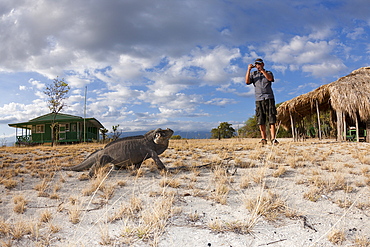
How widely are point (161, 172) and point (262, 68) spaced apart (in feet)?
15.0

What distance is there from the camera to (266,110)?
759 centimetres

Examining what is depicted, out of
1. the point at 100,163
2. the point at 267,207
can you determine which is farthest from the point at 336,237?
the point at 100,163

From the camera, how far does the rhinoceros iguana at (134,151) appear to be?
4.89 m

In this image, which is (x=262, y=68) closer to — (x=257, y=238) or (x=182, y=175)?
(x=182, y=175)

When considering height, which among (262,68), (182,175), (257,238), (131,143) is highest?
(262,68)

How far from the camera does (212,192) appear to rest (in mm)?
3691

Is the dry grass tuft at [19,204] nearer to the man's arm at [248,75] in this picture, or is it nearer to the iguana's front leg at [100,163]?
the iguana's front leg at [100,163]

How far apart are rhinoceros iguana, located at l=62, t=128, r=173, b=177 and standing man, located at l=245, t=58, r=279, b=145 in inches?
153

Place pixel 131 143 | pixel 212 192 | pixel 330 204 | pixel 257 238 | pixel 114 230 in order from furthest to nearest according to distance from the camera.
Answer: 1. pixel 131 143
2. pixel 212 192
3. pixel 330 204
4. pixel 114 230
5. pixel 257 238

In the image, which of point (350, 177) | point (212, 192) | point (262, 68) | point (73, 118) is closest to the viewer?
point (212, 192)

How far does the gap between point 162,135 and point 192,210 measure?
6.70 feet

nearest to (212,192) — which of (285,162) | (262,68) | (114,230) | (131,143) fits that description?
(114,230)

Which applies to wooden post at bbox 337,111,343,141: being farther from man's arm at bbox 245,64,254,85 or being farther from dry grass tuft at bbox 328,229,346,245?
dry grass tuft at bbox 328,229,346,245

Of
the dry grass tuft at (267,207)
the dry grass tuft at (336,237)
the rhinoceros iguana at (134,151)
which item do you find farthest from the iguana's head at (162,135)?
the dry grass tuft at (336,237)
